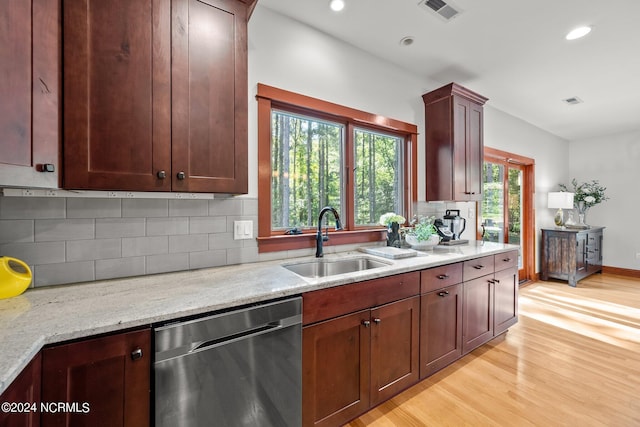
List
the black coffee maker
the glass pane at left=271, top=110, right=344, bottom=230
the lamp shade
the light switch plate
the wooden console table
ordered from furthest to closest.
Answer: the lamp shade < the wooden console table < the black coffee maker < the glass pane at left=271, top=110, right=344, bottom=230 < the light switch plate

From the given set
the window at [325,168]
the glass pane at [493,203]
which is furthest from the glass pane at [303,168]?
the glass pane at [493,203]

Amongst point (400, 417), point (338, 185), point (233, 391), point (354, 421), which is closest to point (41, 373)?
point (233, 391)

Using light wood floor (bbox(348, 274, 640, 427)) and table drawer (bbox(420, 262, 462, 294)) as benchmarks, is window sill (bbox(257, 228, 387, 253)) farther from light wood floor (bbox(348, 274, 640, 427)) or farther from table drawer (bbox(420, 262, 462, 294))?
light wood floor (bbox(348, 274, 640, 427))

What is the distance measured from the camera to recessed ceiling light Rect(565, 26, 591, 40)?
88.4 inches

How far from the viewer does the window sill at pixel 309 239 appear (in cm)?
200

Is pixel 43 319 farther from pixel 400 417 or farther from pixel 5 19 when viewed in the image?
pixel 400 417

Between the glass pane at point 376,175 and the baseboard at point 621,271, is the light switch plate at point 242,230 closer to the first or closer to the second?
the glass pane at point 376,175

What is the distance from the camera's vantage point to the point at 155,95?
51.9 inches

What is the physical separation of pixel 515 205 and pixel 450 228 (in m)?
2.70

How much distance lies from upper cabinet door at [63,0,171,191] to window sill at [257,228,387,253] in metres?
0.83

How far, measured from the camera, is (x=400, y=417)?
1.72 metres

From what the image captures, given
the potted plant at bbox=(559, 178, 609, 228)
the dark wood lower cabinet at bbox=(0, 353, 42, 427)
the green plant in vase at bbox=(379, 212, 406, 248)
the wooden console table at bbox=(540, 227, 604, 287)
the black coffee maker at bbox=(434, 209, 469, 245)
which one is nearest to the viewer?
the dark wood lower cabinet at bbox=(0, 353, 42, 427)

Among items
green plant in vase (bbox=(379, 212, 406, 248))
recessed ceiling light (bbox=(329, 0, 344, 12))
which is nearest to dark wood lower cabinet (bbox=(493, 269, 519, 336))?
green plant in vase (bbox=(379, 212, 406, 248))

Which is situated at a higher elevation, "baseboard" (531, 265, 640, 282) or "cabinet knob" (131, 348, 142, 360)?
"cabinet knob" (131, 348, 142, 360)
